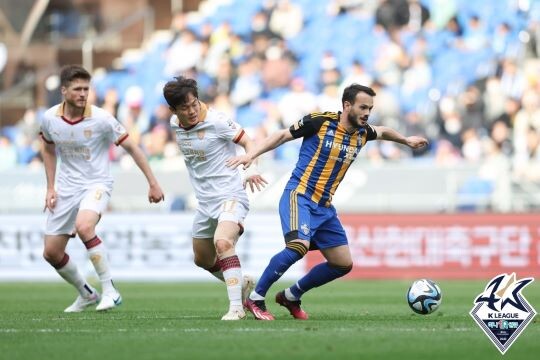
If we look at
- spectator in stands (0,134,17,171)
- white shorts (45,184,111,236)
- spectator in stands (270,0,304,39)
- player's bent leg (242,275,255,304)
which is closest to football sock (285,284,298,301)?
player's bent leg (242,275,255,304)

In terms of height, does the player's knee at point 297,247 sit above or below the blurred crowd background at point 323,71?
below

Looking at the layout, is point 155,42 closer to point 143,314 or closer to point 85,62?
point 85,62

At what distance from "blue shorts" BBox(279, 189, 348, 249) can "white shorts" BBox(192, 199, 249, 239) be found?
476mm

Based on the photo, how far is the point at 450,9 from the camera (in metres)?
25.7

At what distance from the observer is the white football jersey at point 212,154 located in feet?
35.7

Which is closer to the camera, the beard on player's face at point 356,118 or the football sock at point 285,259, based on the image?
the football sock at point 285,259

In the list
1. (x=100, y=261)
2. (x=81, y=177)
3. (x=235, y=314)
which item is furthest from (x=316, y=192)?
→ (x=81, y=177)

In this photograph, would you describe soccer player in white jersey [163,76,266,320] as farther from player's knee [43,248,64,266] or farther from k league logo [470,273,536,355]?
k league logo [470,273,536,355]

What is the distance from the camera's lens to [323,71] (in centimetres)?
2556

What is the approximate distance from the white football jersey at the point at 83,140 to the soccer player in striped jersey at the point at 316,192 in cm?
249

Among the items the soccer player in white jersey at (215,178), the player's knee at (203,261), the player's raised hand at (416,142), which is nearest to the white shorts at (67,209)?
the player's knee at (203,261)

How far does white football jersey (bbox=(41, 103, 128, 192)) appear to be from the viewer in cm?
1225

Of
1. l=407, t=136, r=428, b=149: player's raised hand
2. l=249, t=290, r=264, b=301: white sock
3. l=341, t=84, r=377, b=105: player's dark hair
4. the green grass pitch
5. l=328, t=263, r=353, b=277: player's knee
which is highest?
l=341, t=84, r=377, b=105: player's dark hair

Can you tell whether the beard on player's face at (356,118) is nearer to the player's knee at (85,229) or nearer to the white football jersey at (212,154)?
the white football jersey at (212,154)
